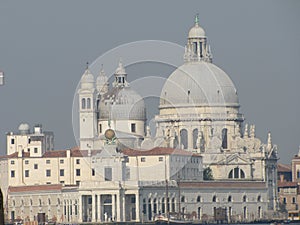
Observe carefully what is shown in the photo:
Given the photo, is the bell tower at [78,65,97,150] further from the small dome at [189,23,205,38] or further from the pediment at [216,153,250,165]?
the small dome at [189,23,205,38]

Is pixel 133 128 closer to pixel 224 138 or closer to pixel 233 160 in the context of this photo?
pixel 224 138

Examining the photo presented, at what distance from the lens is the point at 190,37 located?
134875mm

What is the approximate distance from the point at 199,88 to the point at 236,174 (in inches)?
349

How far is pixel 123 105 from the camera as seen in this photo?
424 feet

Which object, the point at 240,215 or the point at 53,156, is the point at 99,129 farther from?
the point at 240,215

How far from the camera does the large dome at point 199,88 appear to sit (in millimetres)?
130500

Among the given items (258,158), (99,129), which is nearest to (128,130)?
(99,129)

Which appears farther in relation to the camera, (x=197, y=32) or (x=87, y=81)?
(x=197, y=32)

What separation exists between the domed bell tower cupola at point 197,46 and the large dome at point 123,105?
717cm

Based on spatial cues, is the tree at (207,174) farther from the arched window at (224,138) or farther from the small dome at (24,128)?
the small dome at (24,128)

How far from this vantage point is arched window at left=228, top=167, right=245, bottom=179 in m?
126

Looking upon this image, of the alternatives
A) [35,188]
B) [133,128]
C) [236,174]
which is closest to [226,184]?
[236,174]

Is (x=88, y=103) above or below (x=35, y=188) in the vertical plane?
above

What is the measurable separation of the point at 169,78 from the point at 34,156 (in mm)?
13744
